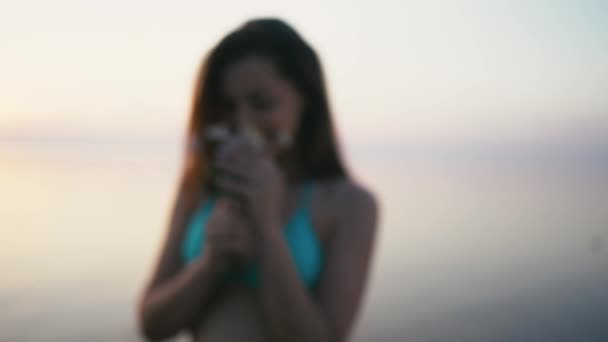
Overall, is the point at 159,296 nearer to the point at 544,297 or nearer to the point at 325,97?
the point at 325,97

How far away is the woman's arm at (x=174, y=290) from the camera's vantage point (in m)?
1.31

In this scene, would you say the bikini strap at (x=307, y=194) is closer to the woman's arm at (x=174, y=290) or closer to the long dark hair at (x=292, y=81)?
the long dark hair at (x=292, y=81)

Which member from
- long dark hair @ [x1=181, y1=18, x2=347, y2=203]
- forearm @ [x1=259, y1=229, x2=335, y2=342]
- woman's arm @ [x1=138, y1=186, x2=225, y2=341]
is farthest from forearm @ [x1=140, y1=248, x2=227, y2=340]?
long dark hair @ [x1=181, y1=18, x2=347, y2=203]

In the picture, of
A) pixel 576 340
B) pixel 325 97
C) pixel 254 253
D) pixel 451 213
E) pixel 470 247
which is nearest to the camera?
pixel 254 253

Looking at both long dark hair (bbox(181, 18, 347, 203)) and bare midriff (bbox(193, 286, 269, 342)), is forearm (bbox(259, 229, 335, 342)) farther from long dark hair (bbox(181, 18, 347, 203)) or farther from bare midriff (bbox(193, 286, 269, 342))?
long dark hair (bbox(181, 18, 347, 203))

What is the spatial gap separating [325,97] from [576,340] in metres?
3.91

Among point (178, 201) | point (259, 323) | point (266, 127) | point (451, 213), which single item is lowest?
point (451, 213)

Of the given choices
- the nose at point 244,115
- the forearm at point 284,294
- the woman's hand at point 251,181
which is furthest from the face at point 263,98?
the forearm at point 284,294

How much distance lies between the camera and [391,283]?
5.35 m

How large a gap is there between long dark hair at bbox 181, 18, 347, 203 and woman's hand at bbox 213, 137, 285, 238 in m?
0.22

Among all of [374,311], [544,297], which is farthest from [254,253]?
[544,297]

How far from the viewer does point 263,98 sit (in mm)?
1375

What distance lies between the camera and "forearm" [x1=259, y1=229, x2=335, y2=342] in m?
1.22

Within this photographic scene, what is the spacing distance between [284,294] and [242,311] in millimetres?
177
